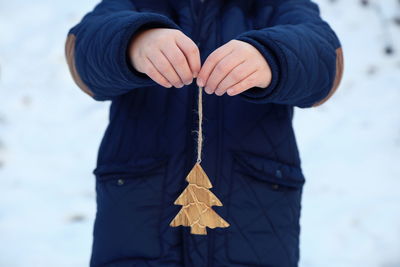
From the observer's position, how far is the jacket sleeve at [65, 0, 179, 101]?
0.86 m

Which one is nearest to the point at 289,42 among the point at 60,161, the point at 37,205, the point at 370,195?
the point at 370,195

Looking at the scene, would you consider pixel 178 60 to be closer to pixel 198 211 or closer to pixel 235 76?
pixel 235 76

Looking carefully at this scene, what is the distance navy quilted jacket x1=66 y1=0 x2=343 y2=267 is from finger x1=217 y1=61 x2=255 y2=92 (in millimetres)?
222

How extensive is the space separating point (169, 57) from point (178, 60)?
0.07 ft

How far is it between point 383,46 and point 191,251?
289 cm

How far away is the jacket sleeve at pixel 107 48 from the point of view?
33.8 inches

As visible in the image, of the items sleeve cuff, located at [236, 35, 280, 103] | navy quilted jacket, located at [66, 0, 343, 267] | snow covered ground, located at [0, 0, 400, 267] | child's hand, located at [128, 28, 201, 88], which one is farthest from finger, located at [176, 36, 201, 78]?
snow covered ground, located at [0, 0, 400, 267]

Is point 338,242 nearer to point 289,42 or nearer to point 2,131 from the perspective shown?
point 289,42

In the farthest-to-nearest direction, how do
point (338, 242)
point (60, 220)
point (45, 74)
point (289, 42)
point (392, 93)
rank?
point (45, 74)
point (392, 93)
point (60, 220)
point (338, 242)
point (289, 42)

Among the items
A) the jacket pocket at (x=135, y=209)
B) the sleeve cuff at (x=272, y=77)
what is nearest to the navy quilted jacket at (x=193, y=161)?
the jacket pocket at (x=135, y=209)

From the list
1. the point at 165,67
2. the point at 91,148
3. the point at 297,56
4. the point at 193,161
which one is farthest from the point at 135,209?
the point at 91,148

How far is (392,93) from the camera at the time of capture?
9.63 feet

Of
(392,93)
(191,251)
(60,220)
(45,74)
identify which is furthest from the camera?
(45,74)

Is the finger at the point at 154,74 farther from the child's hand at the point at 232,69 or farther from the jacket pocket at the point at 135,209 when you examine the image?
the jacket pocket at the point at 135,209
